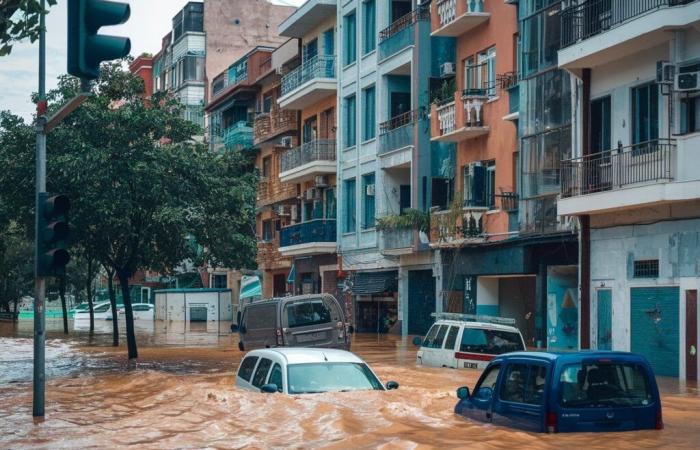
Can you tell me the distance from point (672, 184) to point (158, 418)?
10.6m

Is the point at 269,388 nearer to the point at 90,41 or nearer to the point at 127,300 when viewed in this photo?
the point at 90,41

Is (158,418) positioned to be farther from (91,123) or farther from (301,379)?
(91,123)

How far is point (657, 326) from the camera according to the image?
82.2 feet

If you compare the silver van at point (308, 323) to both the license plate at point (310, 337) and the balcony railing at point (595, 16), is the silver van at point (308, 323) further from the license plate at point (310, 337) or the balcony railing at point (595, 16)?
the balcony railing at point (595, 16)

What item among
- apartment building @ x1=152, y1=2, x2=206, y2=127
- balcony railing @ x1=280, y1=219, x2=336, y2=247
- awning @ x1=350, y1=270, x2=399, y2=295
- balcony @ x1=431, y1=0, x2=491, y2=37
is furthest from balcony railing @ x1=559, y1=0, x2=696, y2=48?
apartment building @ x1=152, y1=2, x2=206, y2=127

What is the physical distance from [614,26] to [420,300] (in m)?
→ 18.3

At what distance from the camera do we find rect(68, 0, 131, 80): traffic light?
9.92m

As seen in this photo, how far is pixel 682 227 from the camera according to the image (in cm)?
2398

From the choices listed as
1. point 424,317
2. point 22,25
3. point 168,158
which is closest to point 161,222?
point 168,158

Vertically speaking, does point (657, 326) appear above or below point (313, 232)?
below

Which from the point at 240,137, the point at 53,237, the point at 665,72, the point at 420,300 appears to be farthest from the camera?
the point at 240,137

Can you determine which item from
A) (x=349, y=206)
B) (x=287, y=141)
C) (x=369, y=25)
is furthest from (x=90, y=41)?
(x=287, y=141)

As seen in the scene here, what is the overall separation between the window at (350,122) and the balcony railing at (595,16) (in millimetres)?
20384

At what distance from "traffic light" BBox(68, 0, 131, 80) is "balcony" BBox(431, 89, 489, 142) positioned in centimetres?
2567
